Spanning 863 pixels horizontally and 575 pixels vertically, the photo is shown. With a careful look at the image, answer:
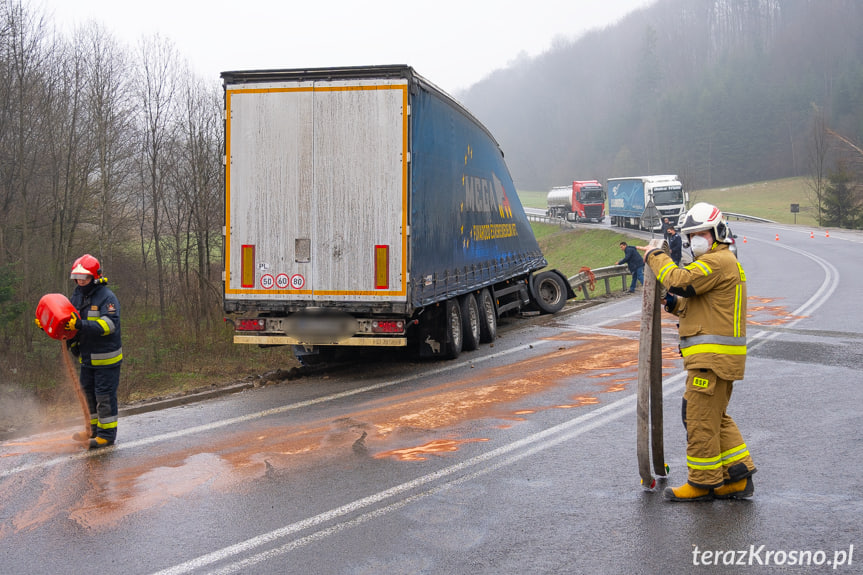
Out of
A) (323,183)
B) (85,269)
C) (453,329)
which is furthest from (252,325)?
(85,269)

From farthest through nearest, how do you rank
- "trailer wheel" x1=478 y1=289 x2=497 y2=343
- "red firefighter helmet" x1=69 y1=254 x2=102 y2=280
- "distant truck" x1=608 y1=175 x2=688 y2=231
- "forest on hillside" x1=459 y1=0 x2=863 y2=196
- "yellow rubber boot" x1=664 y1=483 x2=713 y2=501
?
"forest on hillside" x1=459 y1=0 x2=863 y2=196 → "distant truck" x1=608 y1=175 x2=688 y2=231 → "trailer wheel" x1=478 y1=289 x2=497 y2=343 → "red firefighter helmet" x1=69 y1=254 x2=102 y2=280 → "yellow rubber boot" x1=664 y1=483 x2=713 y2=501

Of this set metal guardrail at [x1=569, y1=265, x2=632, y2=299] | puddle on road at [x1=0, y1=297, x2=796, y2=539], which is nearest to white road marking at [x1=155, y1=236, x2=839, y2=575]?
puddle on road at [x1=0, y1=297, x2=796, y2=539]

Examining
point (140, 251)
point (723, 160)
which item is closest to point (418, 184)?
point (140, 251)

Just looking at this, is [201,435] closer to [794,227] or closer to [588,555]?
[588,555]

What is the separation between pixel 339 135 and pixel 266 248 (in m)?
1.78

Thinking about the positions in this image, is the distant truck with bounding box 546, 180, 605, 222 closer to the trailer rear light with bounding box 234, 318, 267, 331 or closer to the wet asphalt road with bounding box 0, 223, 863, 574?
the wet asphalt road with bounding box 0, 223, 863, 574

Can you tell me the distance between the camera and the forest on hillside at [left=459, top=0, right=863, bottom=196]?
94688mm

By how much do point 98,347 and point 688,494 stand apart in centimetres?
529

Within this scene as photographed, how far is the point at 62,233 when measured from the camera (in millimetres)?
23016

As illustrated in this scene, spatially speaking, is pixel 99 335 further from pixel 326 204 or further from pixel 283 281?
pixel 326 204

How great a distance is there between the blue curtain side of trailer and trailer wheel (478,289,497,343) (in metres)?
0.34

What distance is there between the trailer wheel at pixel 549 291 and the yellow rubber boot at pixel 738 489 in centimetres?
1282

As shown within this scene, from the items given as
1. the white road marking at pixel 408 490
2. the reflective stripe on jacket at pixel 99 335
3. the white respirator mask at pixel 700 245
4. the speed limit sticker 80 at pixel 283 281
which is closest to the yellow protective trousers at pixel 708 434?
the white respirator mask at pixel 700 245

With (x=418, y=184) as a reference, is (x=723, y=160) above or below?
above
